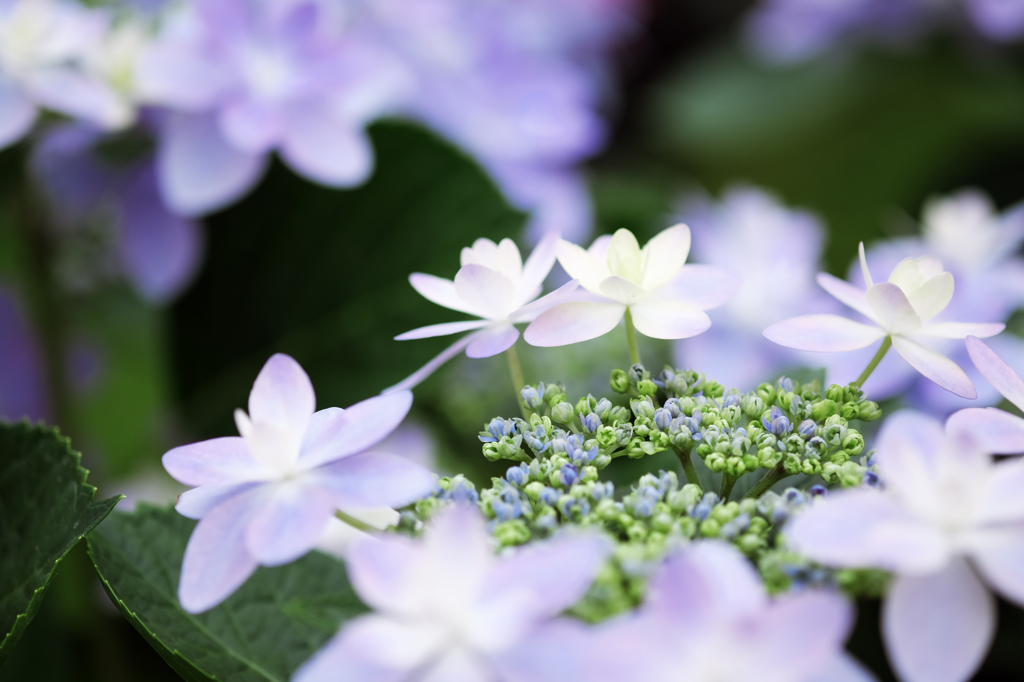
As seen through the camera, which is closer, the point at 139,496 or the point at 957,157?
the point at 139,496

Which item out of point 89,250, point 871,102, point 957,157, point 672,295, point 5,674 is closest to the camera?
point 672,295

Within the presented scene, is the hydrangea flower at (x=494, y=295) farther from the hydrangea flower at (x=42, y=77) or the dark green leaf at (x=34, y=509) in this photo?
the hydrangea flower at (x=42, y=77)

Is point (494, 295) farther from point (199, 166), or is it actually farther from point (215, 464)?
point (199, 166)

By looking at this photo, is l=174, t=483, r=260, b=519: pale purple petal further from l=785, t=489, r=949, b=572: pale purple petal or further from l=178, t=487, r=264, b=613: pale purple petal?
l=785, t=489, r=949, b=572: pale purple petal

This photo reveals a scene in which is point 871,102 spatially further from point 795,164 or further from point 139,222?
point 139,222

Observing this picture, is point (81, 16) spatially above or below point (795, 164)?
above

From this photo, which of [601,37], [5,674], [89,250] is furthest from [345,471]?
[601,37]
